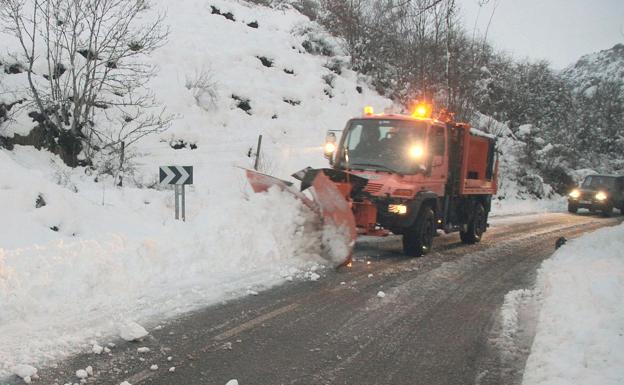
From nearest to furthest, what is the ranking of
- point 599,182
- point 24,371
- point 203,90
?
1. point 24,371
2. point 203,90
3. point 599,182

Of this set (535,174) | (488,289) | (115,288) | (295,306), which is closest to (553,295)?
(488,289)

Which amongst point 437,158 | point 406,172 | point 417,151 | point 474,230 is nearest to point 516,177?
point 474,230

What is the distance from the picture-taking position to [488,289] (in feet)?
23.3

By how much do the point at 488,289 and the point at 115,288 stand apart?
15.5ft

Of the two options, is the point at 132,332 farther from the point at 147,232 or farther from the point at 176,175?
the point at 176,175

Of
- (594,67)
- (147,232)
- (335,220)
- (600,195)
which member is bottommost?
(147,232)

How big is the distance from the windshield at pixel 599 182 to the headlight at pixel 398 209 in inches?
743

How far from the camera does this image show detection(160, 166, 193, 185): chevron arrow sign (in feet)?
31.5

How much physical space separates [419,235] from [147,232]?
4.50 m

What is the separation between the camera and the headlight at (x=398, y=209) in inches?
337

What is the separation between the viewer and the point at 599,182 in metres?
23.9

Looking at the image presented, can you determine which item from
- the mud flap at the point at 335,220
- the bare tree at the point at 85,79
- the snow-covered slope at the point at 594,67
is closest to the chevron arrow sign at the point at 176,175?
the mud flap at the point at 335,220

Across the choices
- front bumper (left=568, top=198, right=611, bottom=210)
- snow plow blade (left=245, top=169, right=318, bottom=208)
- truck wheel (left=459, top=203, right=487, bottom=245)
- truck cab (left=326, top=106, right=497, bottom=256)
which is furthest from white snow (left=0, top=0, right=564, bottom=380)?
front bumper (left=568, top=198, right=611, bottom=210)

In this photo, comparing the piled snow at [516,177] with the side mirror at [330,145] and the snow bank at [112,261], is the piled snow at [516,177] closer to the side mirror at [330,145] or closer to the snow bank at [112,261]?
the side mirror at [330,145]
